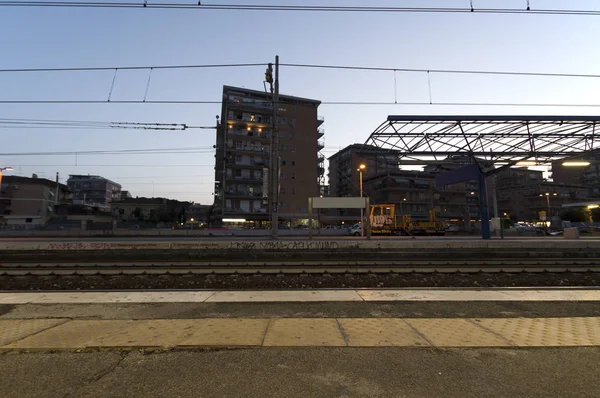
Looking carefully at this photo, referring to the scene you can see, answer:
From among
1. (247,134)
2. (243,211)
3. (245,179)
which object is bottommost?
(243,211)

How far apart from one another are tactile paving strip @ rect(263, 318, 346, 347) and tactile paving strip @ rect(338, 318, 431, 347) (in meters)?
0.19

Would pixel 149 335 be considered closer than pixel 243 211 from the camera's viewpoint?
Yes

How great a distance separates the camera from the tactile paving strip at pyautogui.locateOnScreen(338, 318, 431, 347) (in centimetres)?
471

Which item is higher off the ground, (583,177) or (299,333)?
(583,177)

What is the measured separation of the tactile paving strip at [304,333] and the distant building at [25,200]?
8792 cm

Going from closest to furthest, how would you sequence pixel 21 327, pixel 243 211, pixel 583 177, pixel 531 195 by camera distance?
pixel 21 327
pixel 243 211
pixel 531 195
pixel 583 177

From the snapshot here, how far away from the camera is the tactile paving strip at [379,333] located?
185 inches

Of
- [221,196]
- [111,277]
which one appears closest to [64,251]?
[111,277]

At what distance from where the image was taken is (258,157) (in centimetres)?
7031

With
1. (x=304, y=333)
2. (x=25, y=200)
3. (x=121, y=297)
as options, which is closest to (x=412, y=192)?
(x=121, y=297)

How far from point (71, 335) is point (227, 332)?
8.00ft

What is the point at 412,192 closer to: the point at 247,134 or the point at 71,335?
the point at 247,134

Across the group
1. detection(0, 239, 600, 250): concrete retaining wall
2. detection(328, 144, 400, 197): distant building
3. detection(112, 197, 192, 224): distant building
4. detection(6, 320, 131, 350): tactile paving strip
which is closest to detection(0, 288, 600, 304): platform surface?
detection(6, 320, 131, 350): tactile paving strip

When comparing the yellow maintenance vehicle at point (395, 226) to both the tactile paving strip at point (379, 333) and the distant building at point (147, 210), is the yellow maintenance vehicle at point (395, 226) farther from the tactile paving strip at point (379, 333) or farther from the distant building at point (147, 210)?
the distant building at point (147, 210)
